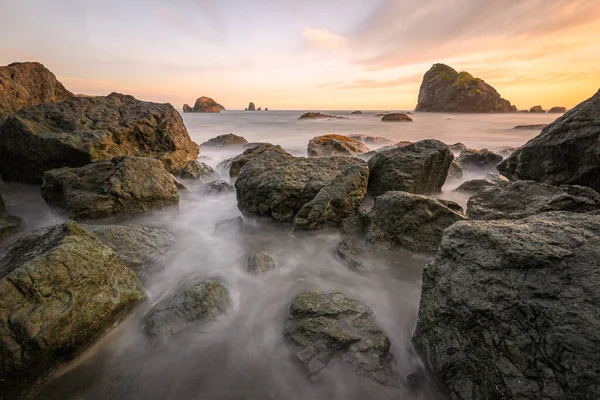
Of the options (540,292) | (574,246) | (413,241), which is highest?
(574,246)

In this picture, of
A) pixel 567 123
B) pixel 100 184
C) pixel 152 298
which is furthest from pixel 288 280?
pixel 567 123

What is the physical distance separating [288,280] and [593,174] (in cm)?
484

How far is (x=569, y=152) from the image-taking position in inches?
183

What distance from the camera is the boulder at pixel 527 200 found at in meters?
3.58

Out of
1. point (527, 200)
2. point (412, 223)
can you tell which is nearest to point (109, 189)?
point (412, 223)

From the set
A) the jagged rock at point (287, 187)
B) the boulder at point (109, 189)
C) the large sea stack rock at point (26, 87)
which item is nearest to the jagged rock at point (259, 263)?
the jagged rock at point (287, 187)

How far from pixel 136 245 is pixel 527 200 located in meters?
5.64

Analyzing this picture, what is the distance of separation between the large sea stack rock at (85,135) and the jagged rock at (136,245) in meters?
3.83

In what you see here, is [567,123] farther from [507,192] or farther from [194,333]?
[194,333]

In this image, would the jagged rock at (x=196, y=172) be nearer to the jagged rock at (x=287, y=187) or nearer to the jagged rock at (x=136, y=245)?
the jagged rock at (x=287, y=187)

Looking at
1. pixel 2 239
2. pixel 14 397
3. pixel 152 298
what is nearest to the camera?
pixel 14 397

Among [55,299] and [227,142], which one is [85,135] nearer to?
[55,299]

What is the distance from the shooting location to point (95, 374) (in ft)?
8.19

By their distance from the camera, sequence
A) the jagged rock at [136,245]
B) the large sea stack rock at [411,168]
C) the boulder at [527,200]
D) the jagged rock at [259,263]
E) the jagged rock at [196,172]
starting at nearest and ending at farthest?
1. the boulder at [527,200]
2. the jagged rock at [136,245]
3. the jagged rock at [259,263]
4. the large sea stack rock at [411,168]
5. the jagged rock at [196,172]
